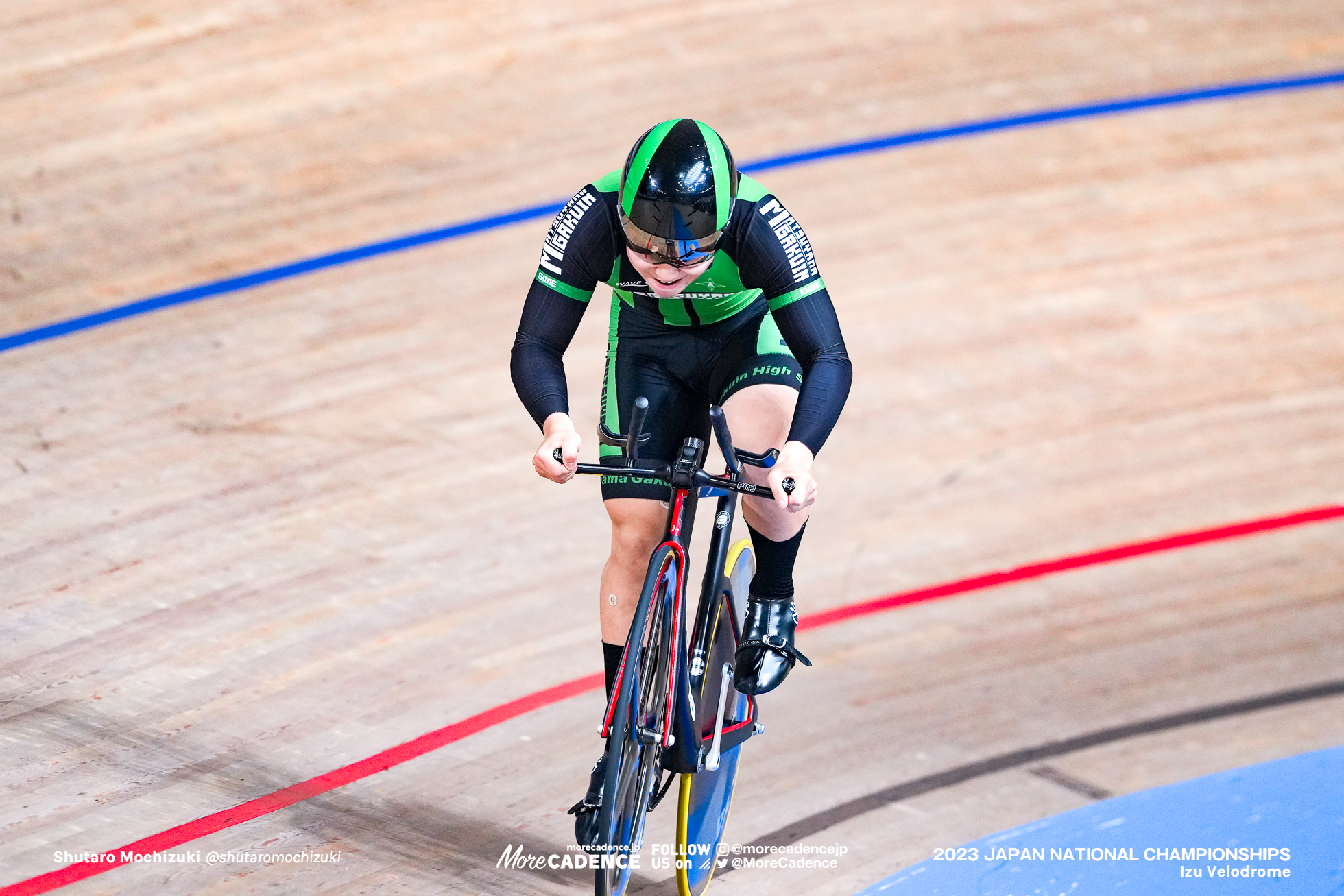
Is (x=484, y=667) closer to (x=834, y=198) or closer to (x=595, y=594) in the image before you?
(x=595, y=594)

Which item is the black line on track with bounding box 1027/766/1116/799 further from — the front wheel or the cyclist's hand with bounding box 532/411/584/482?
the cyclist's hand with bounding box 532/411/584/482

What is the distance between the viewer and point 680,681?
2.50 meters

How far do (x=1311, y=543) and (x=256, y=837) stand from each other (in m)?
3.03

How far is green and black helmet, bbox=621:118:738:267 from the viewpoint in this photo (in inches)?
91.4

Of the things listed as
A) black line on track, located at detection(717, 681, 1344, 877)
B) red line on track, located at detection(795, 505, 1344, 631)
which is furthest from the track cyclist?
red line on track, located at detection(795, 505, 1344, 631)

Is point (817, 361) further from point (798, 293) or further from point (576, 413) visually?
point (576, 413)

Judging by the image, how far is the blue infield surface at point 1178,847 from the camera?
9.21ft

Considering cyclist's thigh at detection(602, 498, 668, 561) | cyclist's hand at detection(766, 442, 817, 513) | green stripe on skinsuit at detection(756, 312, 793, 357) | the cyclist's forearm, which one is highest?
green stripe on skinsuit at detection(756, 312, 793, 357)

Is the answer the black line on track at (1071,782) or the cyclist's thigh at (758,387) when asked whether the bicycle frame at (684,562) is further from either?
the black line on track at (1071,782)

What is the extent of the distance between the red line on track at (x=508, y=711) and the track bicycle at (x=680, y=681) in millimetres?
708

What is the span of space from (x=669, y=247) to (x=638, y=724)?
2.64ft

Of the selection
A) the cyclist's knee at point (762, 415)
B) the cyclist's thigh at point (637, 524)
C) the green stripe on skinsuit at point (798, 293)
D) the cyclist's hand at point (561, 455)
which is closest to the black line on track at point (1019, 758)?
the cyclist's thigh at point (637, 524)

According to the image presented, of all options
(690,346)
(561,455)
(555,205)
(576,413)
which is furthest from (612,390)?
(555,205)

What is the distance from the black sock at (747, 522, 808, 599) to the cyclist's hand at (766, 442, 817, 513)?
0.38 meters
